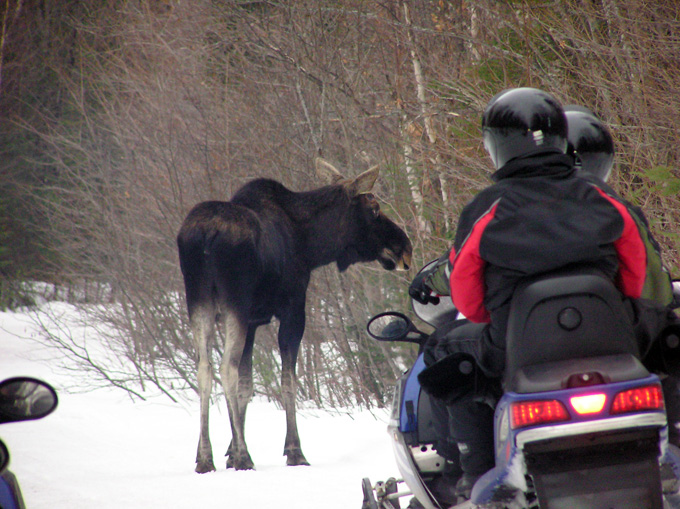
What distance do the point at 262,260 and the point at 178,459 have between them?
86.0 inches

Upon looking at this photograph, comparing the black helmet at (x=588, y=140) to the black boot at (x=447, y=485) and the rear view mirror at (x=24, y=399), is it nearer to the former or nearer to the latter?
the black boot at (x=447, y=485)

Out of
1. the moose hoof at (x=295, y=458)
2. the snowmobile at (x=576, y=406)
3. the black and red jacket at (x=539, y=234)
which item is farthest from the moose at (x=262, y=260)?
the snowmobile at (x=576, y=406)

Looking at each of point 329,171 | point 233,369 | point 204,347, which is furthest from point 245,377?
point 329,171

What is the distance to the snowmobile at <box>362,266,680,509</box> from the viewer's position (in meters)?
2.48

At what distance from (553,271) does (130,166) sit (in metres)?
13.6

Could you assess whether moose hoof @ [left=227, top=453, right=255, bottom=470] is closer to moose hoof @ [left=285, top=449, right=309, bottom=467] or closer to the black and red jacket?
moose hoof @ [left=285, top=449, right=309, bottom=467]

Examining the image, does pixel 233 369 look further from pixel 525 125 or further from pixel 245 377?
pixel 525 125

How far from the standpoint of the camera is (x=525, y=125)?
3.03m

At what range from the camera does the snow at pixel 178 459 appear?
20.6ft

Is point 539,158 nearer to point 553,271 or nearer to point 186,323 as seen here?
point 553,271

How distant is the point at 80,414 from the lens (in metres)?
12.4

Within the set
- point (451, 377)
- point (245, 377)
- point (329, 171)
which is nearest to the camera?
point (451, 377)

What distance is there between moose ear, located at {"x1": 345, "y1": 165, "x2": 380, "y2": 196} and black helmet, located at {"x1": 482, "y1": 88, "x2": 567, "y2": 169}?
608 cm

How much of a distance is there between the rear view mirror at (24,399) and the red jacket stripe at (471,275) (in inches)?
51.0
